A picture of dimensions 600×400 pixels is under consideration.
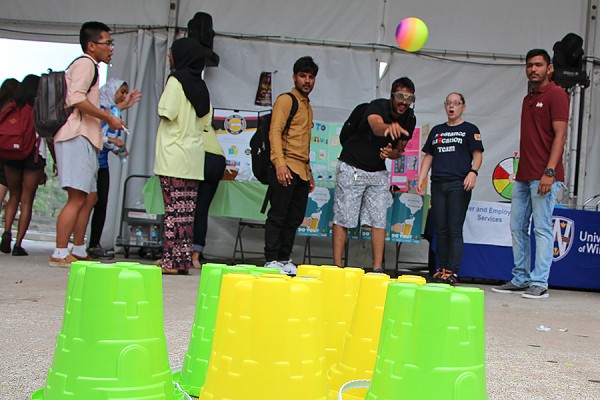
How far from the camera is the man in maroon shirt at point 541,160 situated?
174 inches

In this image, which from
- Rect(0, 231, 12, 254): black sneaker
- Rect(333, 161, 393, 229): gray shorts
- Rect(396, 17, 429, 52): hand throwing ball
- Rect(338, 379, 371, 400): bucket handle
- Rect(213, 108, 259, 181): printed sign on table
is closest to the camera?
Rect(338, 379, 371, 400): bucket handle

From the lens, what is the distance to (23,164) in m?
5.63

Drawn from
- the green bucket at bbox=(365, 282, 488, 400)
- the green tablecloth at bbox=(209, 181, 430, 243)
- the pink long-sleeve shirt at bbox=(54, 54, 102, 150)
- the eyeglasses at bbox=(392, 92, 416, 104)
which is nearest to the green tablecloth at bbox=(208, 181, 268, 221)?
A: the green tablecloth at bbox=(209, 181, 430, 243)

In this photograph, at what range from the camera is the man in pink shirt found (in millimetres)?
4234

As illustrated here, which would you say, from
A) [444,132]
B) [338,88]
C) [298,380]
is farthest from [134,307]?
[338,88]

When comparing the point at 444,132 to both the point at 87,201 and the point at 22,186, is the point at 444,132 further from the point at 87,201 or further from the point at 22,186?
the point at 22,186

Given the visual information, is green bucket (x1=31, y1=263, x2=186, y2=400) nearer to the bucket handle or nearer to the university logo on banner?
the bucket handle

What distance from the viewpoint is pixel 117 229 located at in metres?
6.63

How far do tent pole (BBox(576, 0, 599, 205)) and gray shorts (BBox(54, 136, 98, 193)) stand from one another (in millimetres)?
5052

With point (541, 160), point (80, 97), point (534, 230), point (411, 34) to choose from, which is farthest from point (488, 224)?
point (80, 97)

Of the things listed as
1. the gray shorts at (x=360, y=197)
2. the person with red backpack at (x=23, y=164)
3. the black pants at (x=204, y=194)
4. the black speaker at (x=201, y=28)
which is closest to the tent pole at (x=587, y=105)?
the gray shorts at (x=360, y=197)

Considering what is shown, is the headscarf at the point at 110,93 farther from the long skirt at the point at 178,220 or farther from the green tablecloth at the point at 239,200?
the long skirt at the point at 178,220

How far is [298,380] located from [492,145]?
19.2ft

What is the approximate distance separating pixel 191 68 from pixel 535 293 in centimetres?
306
